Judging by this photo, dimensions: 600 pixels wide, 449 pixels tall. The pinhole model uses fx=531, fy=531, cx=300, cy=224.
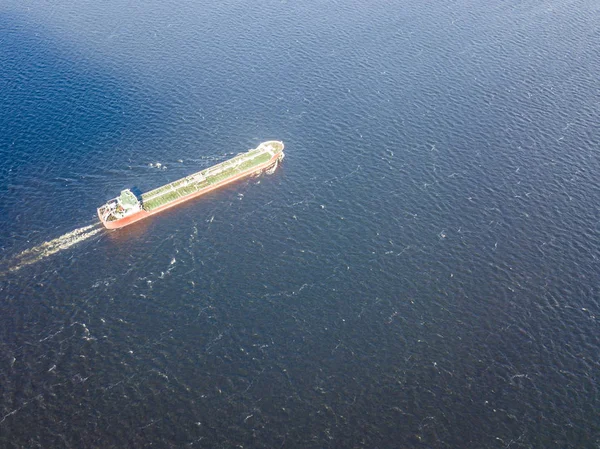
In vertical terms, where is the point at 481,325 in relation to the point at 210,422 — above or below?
below

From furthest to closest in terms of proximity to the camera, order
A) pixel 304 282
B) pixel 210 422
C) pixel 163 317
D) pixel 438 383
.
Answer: pixel 304 282, pixel 163 317, pixel 438 383, pixel 210 422

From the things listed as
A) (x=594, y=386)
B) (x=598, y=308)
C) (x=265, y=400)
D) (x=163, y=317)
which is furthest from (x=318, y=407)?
(x=598, y=308)

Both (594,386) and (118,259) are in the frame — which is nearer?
(594,386)

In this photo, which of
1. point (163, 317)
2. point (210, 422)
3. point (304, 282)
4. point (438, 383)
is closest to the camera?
point (210, 422)

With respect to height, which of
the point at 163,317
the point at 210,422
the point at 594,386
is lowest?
the point at 594,386

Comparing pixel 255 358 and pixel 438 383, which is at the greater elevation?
pixel 255 358

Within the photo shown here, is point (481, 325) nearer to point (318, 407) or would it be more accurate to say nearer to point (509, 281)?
point (509, 281)

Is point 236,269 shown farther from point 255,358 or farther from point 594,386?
point 594,386

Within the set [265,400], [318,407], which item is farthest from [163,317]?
[318,407]

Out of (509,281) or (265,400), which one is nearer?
(265,400)
